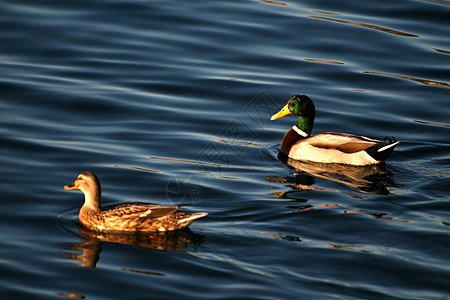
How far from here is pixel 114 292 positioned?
7539 millimetres

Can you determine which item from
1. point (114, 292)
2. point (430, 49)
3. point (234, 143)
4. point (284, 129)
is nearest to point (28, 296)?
point (114, 292)

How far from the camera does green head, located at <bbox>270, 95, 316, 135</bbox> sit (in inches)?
540

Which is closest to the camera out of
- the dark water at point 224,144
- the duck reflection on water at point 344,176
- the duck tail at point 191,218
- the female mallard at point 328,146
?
the dark water at point 224,144

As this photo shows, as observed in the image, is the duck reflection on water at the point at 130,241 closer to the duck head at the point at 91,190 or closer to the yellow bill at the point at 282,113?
→ the duck head at the point at 91,190

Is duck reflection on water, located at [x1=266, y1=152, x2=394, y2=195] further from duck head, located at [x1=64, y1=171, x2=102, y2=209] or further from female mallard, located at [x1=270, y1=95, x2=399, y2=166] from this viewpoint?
duck head, located at [x1=64, y1=171, x2=102, y2=209]

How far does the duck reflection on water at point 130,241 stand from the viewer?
8.34 metres

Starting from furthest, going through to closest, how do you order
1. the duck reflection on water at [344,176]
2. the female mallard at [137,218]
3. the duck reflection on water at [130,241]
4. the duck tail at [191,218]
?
the duck reflection on water at [344,176]
the female mallard at [137,218]
the duck tail at [191,218]
the duck reflection on water at [130,241]

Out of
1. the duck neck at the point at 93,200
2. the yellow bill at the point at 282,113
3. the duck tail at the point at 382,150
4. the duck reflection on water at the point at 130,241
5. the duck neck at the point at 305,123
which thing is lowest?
the duck reflection on water at the point at 130,241

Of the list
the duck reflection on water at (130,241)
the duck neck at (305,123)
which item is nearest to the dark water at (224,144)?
the duck reflection on water at (130,241)

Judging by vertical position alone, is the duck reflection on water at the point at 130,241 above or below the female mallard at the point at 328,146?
below

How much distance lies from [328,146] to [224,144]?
179 centimetres

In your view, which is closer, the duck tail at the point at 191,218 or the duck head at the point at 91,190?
the duck tail at the point at 191,218

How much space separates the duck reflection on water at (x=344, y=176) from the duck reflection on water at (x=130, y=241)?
9.31ft

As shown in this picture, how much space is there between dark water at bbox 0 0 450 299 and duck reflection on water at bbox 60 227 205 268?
32mm
